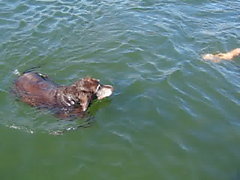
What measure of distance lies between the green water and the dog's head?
1.82 ft

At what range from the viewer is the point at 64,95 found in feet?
33.1

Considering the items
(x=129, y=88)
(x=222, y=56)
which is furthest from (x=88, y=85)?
(x=222, y=56)

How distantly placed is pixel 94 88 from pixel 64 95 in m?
0.81

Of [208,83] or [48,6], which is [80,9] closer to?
[48,6]

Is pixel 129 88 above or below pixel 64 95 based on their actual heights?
below

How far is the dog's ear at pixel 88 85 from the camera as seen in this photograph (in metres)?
9.88

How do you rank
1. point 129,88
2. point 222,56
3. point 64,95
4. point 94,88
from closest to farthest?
1. point 94,88
2. point 64,95
3. point 129,88
4. point 222,56

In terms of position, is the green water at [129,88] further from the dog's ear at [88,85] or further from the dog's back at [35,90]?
the dog's ear at [88,85]

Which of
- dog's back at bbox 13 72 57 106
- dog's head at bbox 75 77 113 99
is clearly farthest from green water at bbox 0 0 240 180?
dog's head at bbox 75 77 113 99

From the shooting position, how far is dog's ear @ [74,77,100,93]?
988 cm

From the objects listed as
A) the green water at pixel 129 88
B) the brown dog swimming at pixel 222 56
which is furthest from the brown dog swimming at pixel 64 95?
the brown dog swimming at pixel 222 56

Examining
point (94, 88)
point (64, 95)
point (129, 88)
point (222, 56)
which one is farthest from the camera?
point (222, 56)

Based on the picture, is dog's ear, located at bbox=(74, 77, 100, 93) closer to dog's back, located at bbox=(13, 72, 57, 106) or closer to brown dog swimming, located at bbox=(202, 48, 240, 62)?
dog's back, located at bbox=(13, 72, 57, 106)

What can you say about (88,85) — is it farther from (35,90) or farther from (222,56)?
(222,56)
